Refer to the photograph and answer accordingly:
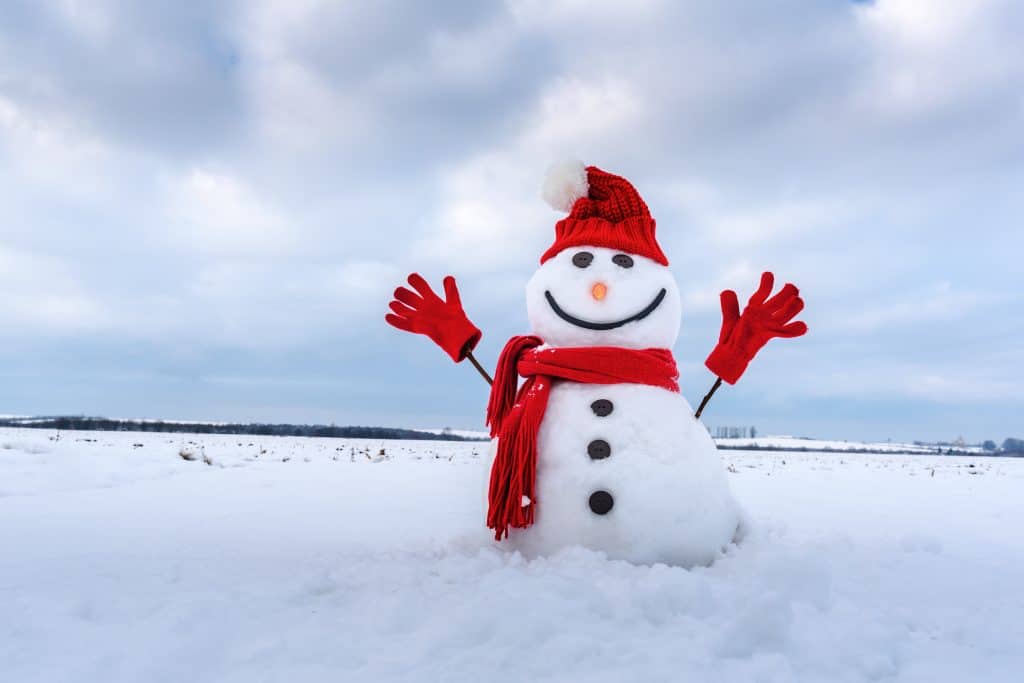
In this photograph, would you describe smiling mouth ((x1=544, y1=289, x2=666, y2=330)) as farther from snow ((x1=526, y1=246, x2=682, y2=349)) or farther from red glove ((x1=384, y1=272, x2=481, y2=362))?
red glove ((x1=384, y1=272, x2=481, y2=362))

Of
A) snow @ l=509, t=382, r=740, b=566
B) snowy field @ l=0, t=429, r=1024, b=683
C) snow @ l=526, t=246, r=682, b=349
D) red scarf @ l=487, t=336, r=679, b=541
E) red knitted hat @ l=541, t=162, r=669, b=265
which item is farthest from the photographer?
red knitted hat @ l=541, t=162, r=669, b=265

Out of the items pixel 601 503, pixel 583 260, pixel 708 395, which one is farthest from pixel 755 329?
pixel 601 503

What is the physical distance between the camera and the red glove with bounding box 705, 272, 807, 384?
3.46 meters

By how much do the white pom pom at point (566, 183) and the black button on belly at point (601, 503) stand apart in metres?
1.56

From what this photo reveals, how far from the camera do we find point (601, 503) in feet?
9.33

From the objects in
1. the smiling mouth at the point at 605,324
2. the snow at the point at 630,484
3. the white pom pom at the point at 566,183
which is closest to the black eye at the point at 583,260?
the smiling mouth at the point at 605,324

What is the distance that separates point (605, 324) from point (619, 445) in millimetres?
A: 608

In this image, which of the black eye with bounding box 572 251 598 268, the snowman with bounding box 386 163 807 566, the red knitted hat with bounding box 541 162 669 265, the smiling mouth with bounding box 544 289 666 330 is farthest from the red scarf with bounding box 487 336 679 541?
the red knitted hat with bounding box 541 162 669 265

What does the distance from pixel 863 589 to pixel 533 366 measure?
1724 millimetres

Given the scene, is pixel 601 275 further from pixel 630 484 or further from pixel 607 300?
pixel 630 484

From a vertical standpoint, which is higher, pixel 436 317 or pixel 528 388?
pixel 436 317

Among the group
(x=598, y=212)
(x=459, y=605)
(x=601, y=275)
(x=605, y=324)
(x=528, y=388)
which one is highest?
(x=598, y=212)

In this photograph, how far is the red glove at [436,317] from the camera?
359cm

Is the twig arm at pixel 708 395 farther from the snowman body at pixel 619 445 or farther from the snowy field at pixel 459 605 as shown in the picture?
the snowy field at pixel 459 605
